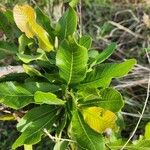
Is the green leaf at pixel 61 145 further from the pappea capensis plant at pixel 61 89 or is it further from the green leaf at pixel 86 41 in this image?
the green leaf at pixel 86 41

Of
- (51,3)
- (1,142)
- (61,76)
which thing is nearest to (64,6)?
(51,3)

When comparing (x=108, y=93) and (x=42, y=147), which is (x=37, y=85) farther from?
(x=42, y=147)

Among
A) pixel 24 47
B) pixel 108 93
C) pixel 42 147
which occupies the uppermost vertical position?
pixel 24 47

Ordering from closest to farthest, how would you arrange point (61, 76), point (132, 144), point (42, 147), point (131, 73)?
1. point (61, 76)
2. point (132, 144)
3. point (42, 147)
4. point (131, 73)

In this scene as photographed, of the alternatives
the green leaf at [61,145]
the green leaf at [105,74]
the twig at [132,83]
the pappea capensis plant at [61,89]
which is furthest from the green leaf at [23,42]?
the twig at [132,83]

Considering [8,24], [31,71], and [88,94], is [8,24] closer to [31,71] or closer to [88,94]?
[31,71]

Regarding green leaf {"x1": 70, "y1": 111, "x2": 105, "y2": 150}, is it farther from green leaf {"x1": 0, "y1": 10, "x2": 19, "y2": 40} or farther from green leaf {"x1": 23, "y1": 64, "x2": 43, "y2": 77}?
green leaf {"x1": 0, "y1": 10, "x2": 19, "y2": 40}
